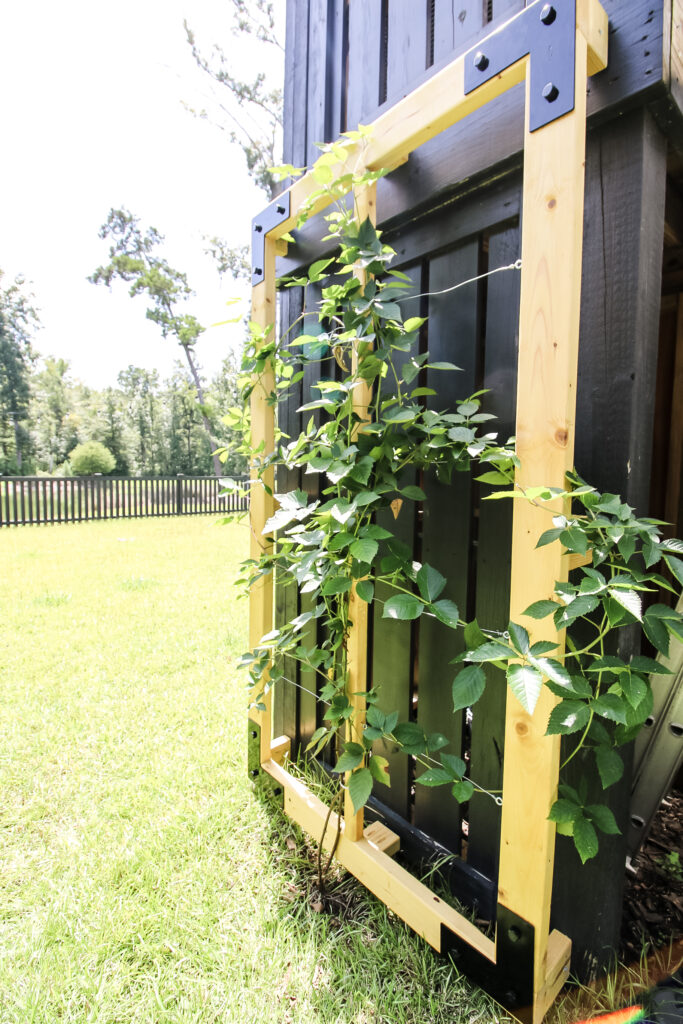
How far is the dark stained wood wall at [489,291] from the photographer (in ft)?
2.79

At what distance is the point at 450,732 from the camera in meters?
1.15

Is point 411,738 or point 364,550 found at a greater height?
point 364,550

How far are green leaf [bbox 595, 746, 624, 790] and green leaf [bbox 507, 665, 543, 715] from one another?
22 cm

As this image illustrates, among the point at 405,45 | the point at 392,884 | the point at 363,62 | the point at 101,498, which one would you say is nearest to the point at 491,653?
the point at 392,884

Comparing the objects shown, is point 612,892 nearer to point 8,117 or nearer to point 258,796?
point 258,796

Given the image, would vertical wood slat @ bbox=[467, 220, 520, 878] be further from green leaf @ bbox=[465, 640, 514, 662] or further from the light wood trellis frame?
green leaf @ bbox=[465, 640, 514, 662]

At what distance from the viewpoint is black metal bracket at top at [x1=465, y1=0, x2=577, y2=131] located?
2.42 feet

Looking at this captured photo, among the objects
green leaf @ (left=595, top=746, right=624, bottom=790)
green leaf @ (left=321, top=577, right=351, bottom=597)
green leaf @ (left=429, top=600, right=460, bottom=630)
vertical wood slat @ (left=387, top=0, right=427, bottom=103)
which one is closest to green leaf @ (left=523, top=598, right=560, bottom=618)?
green leaf @ (left=429, top=600, right=460, bottom=630)

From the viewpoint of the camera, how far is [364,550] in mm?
860

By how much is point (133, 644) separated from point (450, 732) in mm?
2192

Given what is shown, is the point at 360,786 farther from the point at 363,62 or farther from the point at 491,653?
the point at 363,62

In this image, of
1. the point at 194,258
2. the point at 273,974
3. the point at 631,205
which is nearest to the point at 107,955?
the point at 273,974

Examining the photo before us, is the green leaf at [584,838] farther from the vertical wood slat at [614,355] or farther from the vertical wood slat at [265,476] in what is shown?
the vertical wood slat at [265,476]

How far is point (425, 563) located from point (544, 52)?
908mm
